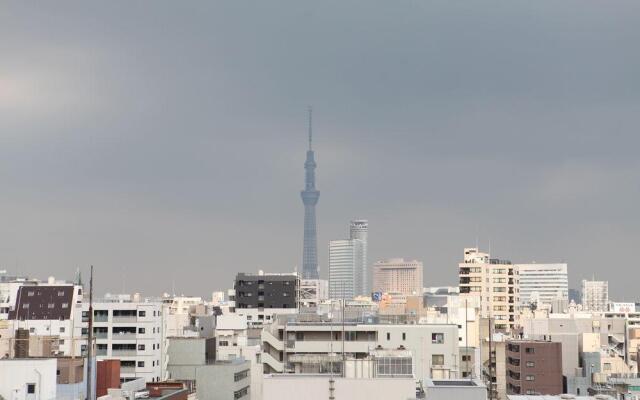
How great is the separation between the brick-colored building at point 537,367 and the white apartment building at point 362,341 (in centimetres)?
1258

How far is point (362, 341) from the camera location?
309ft

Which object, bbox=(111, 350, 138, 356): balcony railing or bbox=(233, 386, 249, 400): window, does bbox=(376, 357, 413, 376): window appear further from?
bbox=(111, 350, 138, 356): balcony railing

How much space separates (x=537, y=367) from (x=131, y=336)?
42.5 meters

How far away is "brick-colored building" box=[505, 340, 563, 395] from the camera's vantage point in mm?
103188

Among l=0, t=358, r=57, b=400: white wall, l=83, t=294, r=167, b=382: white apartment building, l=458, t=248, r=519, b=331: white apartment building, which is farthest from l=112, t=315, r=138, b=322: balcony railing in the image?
l=458, t=248, r=519, b=331: white apartment building

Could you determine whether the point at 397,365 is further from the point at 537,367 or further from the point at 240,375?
the point at 537,367

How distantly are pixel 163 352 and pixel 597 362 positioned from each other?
159 feet

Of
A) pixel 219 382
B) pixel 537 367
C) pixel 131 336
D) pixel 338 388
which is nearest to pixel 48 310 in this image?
pixel 131 336

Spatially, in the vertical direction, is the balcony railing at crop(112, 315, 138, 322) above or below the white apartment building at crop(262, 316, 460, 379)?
above

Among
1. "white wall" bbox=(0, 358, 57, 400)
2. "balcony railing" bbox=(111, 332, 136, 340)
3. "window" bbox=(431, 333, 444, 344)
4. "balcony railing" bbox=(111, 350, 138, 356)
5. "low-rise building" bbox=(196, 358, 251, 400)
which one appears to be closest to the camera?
"white wall" bbox=(0, 358, 57, 400)

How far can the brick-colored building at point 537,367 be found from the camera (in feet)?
339

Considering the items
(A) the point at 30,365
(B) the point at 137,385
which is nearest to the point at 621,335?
(B) the point at 137,385

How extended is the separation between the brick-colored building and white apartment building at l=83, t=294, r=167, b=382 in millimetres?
36987

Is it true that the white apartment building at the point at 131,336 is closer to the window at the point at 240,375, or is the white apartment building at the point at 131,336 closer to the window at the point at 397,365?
the window at the point at 240,375
